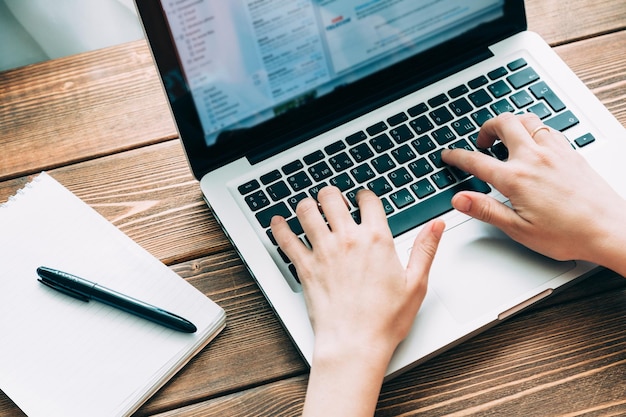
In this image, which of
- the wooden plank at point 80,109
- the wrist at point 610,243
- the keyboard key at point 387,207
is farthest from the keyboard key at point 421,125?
the wooden plank at point 80,109

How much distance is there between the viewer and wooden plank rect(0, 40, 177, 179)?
0.78 meters

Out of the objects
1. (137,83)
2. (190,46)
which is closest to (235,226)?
(190,46)

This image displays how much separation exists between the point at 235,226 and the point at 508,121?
1.04ft

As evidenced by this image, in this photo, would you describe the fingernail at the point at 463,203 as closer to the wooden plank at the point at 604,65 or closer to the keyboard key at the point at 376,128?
the keyboard key at the point at 376,128

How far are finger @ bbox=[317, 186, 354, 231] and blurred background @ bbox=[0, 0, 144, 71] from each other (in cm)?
78

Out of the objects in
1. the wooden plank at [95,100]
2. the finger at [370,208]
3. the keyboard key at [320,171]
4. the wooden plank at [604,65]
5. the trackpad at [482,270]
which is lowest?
the trackpad at [482,270]

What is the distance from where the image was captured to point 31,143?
2.58 ft

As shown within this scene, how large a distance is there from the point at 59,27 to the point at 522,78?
3.05 feet

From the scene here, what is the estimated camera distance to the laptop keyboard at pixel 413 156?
65 centimetres

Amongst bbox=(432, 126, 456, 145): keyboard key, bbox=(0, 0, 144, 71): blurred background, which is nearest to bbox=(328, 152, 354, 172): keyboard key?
bbox=(432, 126, 456, 145): keyboard key

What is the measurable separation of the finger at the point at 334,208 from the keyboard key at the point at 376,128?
4.1 inches

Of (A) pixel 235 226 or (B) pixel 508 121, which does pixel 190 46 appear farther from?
(B) pixel 508 121

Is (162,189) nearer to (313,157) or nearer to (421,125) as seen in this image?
(313,157)

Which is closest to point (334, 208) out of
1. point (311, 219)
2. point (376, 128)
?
point (311, 219)
